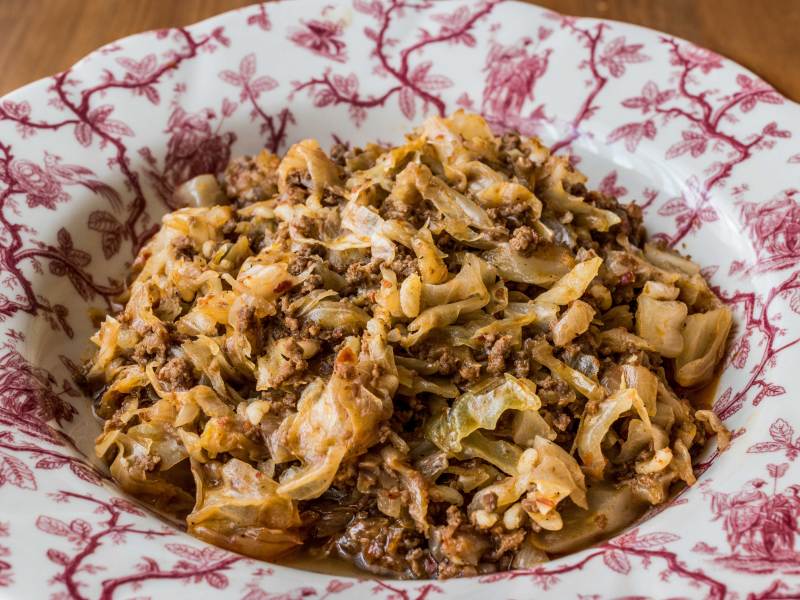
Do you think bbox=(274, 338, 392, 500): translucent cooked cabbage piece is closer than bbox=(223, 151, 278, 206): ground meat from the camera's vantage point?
Yes

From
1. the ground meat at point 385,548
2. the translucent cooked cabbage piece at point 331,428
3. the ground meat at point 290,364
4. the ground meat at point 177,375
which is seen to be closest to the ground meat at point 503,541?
the ground meat at point 385,548

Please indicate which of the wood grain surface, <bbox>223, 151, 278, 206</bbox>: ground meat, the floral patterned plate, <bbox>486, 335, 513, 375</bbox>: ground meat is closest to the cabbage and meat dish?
<bbox>486, 335, 513, 375</bbox>: ground meat

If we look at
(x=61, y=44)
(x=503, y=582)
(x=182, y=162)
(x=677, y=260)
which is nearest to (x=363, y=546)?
(x=503, y=582)

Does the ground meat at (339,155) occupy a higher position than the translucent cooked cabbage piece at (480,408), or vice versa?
the ground meat at (339,155)

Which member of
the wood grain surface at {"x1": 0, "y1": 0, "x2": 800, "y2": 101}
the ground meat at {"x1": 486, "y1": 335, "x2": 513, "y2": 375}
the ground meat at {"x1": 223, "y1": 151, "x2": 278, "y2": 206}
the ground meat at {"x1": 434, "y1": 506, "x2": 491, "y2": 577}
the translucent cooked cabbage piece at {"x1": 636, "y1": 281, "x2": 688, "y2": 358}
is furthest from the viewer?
the wood grain surface at {"x1": 0, "y1": 0, "x2": 800, "y2": 101}

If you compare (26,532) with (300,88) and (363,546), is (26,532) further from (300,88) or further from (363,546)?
(300,88)

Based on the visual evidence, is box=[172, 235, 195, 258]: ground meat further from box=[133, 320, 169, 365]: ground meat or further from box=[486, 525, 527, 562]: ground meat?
box=[486, 525, 527, 562]: ground meat

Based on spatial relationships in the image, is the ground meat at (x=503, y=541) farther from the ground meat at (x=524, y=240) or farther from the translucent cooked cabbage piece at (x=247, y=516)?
the ground meat at (x=524, y=240)
